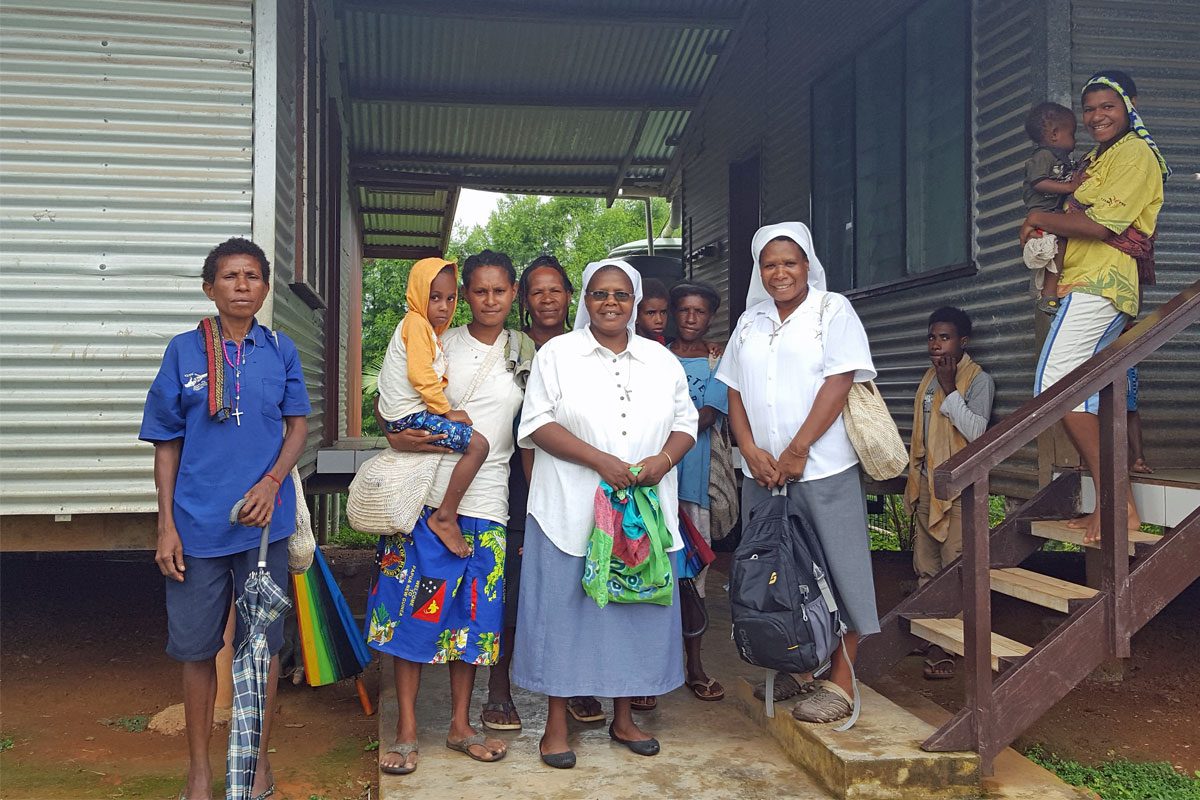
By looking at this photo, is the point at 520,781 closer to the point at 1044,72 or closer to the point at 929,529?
the point at 929,529

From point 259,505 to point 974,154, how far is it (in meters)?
4.51

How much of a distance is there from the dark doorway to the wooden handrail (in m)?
6.79

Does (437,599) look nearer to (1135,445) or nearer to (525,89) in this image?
(1135,445)

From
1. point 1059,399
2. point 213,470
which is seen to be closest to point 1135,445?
point 1059,399

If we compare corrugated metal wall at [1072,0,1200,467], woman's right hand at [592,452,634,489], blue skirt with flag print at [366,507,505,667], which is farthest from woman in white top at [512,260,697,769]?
corrugated metal wall at [1072,0,1200,467]

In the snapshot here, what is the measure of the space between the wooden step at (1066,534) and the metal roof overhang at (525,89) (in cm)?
570

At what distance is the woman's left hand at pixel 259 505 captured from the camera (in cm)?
317

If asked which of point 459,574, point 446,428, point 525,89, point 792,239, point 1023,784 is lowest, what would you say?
point 1023,784

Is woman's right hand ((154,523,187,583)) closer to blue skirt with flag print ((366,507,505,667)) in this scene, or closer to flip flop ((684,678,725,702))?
blue skirt with flag print ((366,507,505,667))

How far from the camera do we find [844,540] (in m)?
3.57

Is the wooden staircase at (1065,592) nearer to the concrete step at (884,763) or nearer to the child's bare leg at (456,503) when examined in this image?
the concrete step at (884,763)

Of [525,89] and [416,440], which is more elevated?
[525,89]

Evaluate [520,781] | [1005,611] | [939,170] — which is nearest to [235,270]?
[520,781]

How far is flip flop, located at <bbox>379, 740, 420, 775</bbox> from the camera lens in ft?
11.1
